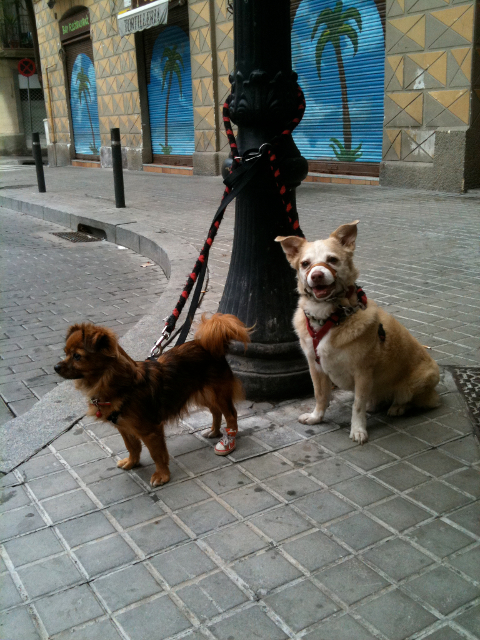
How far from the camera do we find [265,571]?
232cm

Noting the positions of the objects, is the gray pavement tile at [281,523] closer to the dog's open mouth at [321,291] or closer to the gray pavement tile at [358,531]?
the gray pavement tile at [358,531]

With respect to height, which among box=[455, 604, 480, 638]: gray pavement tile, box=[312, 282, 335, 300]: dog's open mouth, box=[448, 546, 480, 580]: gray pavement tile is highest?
box=[312, 282, 335, 300]: dog's open mouth

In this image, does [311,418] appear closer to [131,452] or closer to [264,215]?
[131,452]

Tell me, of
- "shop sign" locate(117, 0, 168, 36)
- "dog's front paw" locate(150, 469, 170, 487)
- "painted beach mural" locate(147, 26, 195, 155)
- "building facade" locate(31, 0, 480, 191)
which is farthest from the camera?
"painted beach mural" locate(147, 26, 195, 155)

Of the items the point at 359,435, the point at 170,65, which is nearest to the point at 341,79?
the point at 170,65

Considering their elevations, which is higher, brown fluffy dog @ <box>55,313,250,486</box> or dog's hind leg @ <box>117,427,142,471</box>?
brown fluffy dog @ <box>55,313,250,486</box>

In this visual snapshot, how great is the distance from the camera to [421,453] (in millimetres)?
3119

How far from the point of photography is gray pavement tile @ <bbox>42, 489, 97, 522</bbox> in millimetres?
2748

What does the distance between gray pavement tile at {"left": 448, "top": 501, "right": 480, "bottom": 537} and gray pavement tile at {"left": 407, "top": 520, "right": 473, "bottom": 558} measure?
5 centimetres

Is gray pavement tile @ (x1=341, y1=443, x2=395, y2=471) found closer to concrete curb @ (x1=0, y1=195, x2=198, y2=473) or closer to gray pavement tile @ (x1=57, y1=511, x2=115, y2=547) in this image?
gray pavement tile @ (x1=57, y1=511, x2=115, y2=547)

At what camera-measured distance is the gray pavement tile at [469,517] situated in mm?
2515

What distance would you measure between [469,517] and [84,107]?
2334 cm

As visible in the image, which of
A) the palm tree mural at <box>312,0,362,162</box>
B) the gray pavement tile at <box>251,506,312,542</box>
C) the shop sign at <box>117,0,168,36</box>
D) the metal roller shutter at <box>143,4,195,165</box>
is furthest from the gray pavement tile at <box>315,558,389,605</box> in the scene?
the shop sign at <box>117,0,168,36</box>

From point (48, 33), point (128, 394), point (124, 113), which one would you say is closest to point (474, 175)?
point (128, 394)
